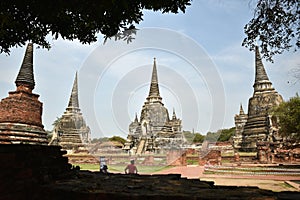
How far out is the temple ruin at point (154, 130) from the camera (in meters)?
32.1

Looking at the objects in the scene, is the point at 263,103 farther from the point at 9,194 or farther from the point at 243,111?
the point at 9,194

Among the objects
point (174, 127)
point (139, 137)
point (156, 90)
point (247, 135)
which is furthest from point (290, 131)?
point (156, 90)

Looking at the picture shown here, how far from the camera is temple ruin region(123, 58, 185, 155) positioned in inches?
1264

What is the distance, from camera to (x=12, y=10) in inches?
219

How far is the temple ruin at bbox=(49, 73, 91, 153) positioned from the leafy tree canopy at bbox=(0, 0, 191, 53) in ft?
89.1

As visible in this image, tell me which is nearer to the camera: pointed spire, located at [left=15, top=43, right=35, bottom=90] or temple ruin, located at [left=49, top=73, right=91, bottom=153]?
pointed spire, located at [left=15, top=43, right=35, bottom=90]

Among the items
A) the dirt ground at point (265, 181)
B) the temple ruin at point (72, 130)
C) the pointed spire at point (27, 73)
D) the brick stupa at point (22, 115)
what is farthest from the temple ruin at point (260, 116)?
the pointed spire at point (27, 73)

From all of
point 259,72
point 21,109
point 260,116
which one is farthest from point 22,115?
point 259,72

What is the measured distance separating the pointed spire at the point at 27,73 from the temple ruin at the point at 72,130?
1407 centimetres

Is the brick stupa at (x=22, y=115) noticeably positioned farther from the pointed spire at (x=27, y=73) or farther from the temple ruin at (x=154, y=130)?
the temple ruin at (x=154, y=130)

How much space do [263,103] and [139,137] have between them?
53.0 ft

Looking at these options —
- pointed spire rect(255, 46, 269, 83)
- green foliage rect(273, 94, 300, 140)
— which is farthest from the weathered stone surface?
pointed spire rect(255, 46, 269, 83)

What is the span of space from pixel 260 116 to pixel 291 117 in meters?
7.81

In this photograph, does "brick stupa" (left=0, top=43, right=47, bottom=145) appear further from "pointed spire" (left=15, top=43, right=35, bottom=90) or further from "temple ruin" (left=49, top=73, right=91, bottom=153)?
"temple ruin" (left=49, top=73, right=91, bottom=153)
